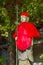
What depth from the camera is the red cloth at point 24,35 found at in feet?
9.59

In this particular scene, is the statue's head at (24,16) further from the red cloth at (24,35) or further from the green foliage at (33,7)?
the green foliage at (33,7)

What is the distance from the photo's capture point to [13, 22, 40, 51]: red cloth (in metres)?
2.92

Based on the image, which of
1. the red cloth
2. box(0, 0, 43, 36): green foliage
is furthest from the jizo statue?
box(0, 0, 43, 36): green foliage

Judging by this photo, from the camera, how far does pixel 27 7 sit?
3.13m

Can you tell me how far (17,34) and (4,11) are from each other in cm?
34

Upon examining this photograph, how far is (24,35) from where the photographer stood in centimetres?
293

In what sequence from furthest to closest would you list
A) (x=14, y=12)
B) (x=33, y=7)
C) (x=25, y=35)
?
1. (x=14, y=12)
2. (x=33, y=7)
3. (x=25, y=35)

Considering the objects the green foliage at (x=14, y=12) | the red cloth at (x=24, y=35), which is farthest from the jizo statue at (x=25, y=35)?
the green foliage at (x=14, y=12)

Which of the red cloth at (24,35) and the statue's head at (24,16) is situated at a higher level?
the statue's head at (24,16)

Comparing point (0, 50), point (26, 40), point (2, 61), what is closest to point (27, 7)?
point (26, 40)

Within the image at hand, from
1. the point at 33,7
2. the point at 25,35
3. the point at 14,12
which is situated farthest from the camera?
the point at 14,12

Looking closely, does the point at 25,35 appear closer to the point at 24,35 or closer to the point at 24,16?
the point at 24,35

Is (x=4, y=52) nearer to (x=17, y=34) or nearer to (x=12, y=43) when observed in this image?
(x=12, y=43)

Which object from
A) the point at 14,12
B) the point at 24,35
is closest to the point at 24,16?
the point at 24,35
